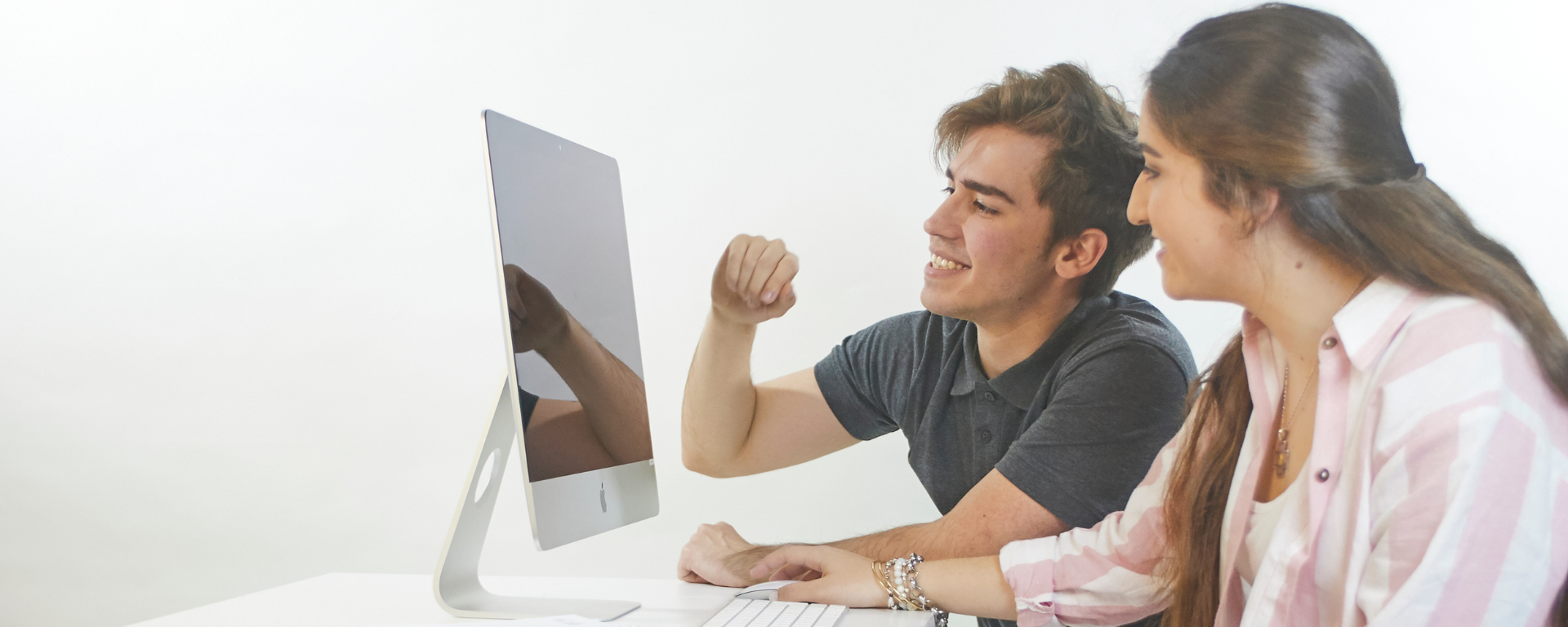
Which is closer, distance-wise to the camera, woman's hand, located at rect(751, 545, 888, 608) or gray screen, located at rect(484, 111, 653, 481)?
gray screen, located at rect(484, 111, 653, 481)

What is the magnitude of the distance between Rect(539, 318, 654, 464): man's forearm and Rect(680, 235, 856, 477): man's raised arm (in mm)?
315

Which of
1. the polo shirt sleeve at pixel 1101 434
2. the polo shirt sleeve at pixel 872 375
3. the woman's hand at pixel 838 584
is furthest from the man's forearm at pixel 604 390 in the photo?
the polo shirt sleeve at pixel 872 375

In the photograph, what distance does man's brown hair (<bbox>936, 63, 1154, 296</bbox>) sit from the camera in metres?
1.46

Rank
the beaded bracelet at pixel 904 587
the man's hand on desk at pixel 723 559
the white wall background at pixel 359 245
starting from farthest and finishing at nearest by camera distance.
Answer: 1. the white wall background at pixel 359 245
2. the man's hand on desk at pixel 723 559
3. the beaded bracelet at pixel 904 587

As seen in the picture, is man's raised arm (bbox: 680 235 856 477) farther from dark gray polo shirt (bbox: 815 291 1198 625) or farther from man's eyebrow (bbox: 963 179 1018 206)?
man's eyebrow (bbox: 963 179 1018 206)

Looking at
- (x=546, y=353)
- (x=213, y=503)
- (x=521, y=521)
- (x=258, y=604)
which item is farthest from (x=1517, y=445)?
(x=213, y=503)

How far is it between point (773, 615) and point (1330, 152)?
691 millimetres

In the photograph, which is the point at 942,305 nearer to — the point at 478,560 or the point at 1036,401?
the point at 1036,401

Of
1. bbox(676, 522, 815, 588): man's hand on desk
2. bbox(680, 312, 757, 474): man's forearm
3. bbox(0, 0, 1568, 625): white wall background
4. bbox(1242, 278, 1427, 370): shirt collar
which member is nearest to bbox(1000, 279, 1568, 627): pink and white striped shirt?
bbox(1242, 278, 1427, 370): shirt collar

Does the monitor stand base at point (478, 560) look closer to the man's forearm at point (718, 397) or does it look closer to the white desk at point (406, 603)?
the white desk at point (406, 603)

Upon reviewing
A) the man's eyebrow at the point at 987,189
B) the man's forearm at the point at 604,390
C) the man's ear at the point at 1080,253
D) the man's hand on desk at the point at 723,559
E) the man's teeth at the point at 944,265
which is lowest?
the man's hand on desk at the point at 723,559

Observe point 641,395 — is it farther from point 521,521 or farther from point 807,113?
point 521,521

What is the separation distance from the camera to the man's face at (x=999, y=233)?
1.47 m

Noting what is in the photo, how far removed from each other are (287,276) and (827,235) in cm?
148
